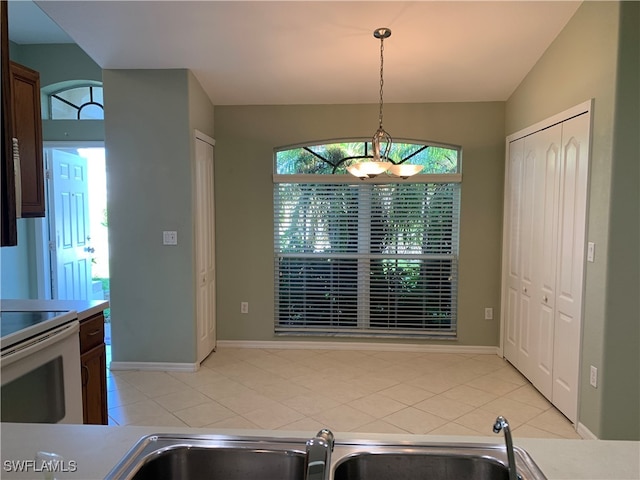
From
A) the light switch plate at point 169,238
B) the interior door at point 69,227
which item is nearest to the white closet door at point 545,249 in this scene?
the light switch plate at point 169,238

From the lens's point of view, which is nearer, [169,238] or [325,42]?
[325,42]

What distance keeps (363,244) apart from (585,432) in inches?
97.4

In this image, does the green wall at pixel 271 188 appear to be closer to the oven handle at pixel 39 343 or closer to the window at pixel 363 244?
Answer: the window at pixel 363 244

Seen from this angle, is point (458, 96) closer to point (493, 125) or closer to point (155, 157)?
point (493, 125)

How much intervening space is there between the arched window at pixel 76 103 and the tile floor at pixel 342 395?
2.87 metres

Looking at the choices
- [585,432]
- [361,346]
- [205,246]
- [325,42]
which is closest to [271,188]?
[205,246]

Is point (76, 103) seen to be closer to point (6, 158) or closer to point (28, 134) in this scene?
point (28, 134)

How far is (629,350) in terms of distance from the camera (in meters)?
2.49

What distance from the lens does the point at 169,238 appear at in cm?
373

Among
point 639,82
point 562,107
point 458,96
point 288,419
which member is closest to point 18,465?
point 288,419

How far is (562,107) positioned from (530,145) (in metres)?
0.55

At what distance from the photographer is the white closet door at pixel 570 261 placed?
2752mm

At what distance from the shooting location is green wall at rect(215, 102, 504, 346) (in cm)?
421

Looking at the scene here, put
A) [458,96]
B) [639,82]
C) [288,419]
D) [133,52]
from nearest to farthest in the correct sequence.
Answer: [639,82] < [288,419] < [133,52] < [458,96]
